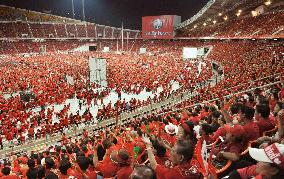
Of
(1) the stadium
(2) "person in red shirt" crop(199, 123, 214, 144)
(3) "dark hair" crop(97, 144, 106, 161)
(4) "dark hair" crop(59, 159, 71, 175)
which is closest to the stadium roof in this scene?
(1) the stadium

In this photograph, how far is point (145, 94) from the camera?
26.8 metres

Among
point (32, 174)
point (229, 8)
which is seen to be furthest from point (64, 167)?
point (229, 8)

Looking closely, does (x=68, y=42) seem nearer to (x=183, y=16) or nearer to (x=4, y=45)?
(x=4, y=45)

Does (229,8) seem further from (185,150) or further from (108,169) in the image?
(185,150)

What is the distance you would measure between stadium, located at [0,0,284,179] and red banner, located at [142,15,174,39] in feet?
0.78

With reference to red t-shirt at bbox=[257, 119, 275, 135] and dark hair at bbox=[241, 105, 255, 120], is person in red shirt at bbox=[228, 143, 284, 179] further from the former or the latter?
red t-shirt at bbox=[257, 119, 275, 135]

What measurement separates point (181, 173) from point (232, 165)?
88 cm

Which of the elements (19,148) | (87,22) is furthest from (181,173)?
(87,22)

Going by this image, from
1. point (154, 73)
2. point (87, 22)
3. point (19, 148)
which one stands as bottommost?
point (19, 148)

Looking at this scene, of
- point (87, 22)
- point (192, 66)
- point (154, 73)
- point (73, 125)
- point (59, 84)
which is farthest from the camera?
point (87, 22)

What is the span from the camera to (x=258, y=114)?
5.01 m

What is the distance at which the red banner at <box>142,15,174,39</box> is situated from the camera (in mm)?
67438

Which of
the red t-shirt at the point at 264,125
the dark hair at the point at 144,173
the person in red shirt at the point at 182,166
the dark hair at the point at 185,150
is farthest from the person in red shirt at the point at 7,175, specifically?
the red t-shirt at the point at 264,125

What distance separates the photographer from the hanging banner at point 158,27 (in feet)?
221
